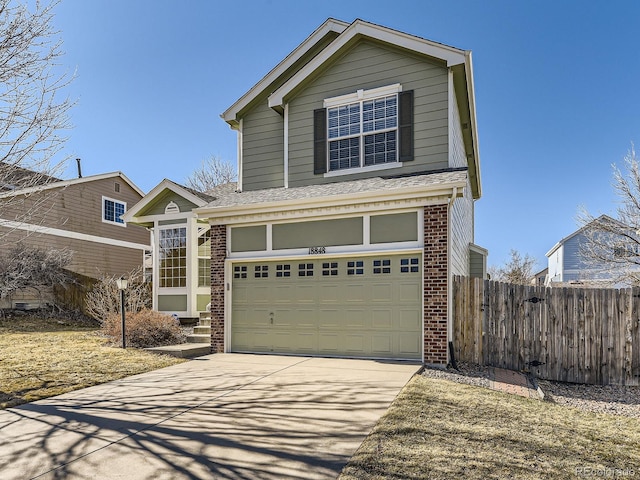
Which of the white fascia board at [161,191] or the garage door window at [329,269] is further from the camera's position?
the white fascia board at [161,191]

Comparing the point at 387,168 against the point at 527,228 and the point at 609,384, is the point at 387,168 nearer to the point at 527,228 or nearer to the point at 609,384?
the point at 609,384

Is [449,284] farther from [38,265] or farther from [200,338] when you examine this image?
[38,265]

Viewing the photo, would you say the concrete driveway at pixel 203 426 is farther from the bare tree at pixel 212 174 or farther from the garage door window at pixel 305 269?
the bare tree at pixel 212 174

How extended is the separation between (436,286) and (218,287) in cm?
533

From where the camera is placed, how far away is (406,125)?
988 centimetres

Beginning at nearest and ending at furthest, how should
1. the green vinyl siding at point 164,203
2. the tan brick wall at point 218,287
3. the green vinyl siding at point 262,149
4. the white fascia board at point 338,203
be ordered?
1. the white fascia board at point 338,203
2. the tan brick wall at point 218,287
3. the green vinyl siding at point 262,149
4. the green vinyl siding at point 164,203

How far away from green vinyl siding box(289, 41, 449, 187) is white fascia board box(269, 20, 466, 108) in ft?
0.85

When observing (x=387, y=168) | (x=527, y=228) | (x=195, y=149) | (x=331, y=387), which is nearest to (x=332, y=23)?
(x=387, y=168)

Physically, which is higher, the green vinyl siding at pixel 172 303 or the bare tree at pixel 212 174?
the bare tree at pixel 212 174

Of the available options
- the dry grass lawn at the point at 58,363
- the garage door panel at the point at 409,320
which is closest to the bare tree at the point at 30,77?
the dry grass lawn at the point at 58,363

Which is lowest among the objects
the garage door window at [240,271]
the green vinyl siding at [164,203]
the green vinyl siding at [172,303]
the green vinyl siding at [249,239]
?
the green vinyl siding at [172,303]

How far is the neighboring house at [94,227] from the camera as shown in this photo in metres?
19.5

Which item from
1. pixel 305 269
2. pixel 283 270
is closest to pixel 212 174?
pixel 283 270

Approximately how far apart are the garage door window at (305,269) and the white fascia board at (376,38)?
451cm
